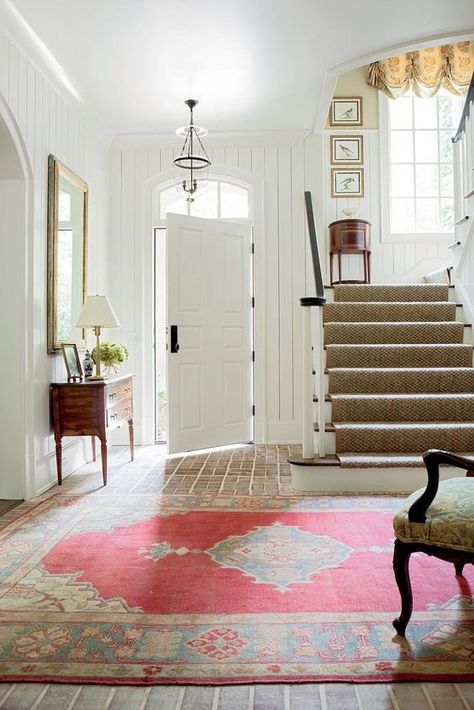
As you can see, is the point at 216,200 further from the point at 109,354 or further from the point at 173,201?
the point at 109,354

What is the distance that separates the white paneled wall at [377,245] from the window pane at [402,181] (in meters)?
0.23

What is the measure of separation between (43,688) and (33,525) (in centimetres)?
166

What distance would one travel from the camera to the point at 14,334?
12.5 feet

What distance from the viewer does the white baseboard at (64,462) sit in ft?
13.1

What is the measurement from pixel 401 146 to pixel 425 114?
20.4 inches

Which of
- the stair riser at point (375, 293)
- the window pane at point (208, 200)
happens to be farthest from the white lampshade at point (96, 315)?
the stair riser at point (375, 293)

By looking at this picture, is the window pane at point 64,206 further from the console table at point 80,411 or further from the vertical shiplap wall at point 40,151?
the console table at point 80,411

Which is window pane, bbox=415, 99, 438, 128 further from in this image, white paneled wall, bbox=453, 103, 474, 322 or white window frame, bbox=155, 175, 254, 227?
A: white window frame, bbox=155, 175, 254, 227

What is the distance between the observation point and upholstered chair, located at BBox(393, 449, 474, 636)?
6.13 ft

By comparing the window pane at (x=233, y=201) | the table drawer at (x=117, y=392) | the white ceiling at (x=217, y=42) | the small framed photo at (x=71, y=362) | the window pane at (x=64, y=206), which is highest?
the white ceiling at (x=217, y=42)

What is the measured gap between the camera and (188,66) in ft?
14.2

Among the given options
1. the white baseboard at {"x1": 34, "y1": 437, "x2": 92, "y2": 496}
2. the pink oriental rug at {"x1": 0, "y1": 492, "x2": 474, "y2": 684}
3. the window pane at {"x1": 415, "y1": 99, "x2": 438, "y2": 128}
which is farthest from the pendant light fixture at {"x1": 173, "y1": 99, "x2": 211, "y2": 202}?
the pink oriental rug at {"x1": 0, "y1": 492, "x2": 474, "y2": 684}

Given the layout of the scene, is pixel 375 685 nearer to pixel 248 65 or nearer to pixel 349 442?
pixel 349 442

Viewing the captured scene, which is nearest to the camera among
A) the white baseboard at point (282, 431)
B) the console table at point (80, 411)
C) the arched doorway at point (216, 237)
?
the console table at point (80, 411)
